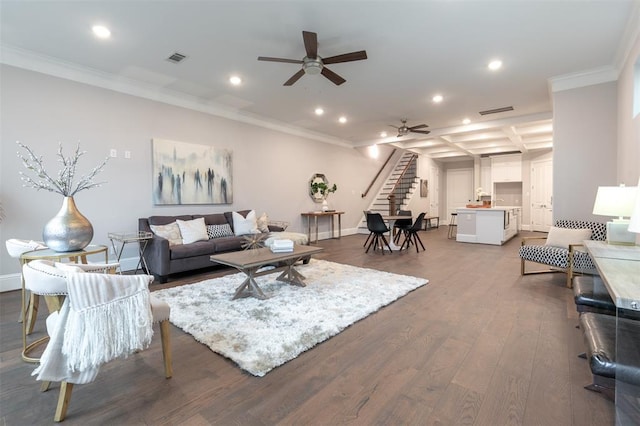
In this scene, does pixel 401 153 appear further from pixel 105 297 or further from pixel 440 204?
pixel 105 297

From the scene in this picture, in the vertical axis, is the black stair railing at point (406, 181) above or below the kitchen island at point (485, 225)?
above

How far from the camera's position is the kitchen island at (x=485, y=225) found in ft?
23.2

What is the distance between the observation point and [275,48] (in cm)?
360

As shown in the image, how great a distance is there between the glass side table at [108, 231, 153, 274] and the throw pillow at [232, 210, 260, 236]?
1.48 metres

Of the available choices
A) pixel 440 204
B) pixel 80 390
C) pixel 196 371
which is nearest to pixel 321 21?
pixel 196 371

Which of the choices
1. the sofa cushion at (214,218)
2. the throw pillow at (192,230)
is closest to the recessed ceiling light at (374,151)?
the sofa cushion at (214,218)

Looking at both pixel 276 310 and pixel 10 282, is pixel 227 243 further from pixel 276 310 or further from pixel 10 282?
pixel 10 282

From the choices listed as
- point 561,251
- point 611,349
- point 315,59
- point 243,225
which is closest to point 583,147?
point 561,251

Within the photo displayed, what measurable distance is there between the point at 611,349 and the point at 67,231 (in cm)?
350

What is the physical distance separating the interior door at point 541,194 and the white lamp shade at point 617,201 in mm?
8114

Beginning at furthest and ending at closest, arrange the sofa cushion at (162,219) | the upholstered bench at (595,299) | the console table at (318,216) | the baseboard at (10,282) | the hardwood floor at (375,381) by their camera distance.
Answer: the console table at (318,216), the sofa cushion at (162,219), the baseboard at (10,282), the upholstered bench at (595,299), the hardwood floor at (375,381)

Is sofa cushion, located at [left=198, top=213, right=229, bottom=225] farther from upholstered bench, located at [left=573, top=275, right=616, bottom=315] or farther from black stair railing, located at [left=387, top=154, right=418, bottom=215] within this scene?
black stair railing, located at [left=387, top=154, right=418, bottom=215]

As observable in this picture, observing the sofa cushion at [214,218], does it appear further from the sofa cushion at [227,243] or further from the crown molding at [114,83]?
the crown molding at [114,83]

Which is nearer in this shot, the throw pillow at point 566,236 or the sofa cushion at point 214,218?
the throw pillow at point 566,236
